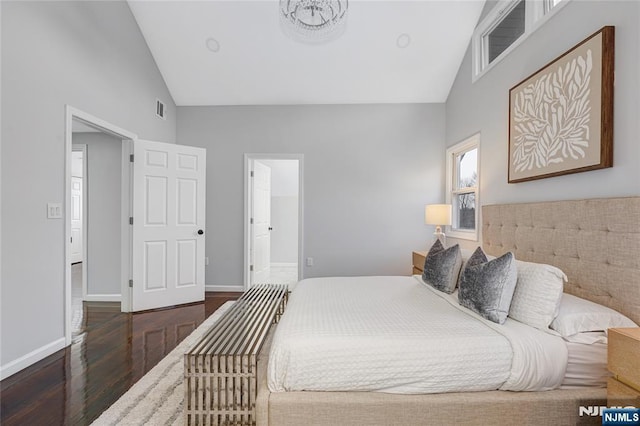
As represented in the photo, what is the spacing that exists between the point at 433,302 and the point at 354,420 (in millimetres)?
995

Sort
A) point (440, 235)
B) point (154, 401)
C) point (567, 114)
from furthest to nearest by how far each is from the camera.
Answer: point (440, 235) < point (567, 114) < point (154, 401)

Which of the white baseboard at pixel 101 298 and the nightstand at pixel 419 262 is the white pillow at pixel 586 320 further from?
the white baseboard at pixel 101 298

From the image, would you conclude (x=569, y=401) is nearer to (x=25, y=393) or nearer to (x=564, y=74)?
(x=564, y=74)

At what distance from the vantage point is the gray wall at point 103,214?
13.1ft

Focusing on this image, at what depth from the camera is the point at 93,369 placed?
232cm

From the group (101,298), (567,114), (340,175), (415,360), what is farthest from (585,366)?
(101,298)

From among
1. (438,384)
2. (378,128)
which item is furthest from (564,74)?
(378,128)

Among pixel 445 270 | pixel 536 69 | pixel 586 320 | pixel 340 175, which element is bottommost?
pixel 586 320

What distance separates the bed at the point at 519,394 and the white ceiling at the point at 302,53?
8.96 feet

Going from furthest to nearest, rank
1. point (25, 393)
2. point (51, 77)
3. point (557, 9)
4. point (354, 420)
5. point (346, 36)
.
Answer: point (346, 36), point (51, 77), point (557, 9), point (25, 393), point (354, 420)

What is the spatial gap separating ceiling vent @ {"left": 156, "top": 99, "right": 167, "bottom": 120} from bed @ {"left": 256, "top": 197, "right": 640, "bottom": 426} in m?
3.70

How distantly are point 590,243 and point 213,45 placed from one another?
4.21m

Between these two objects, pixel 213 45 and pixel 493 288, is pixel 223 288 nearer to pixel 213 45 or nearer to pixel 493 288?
pixel 213 45

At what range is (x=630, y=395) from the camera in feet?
4.36
